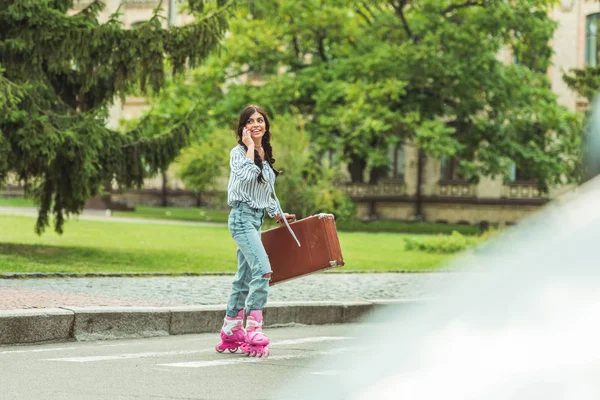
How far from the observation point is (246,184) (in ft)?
27.7

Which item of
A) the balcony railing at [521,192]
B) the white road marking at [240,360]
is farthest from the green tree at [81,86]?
the balcony railing at [521,192]

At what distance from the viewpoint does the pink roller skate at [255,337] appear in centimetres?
836

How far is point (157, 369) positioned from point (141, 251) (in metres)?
12.7

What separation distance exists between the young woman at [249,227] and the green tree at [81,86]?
25.0 ft

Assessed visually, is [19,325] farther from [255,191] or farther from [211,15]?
[211,15]

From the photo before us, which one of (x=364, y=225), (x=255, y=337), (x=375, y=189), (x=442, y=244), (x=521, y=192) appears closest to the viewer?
(x=255, y=337)

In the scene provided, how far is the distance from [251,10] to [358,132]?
6.66 meters

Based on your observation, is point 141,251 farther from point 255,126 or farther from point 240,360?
point 240,360

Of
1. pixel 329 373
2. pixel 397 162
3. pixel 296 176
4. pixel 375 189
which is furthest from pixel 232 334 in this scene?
pixel 397 162

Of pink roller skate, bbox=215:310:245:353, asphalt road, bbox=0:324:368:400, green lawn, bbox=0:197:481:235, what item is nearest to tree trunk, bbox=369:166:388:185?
green lawn, bbox=0:197:481:235

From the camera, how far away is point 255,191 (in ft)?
27.8

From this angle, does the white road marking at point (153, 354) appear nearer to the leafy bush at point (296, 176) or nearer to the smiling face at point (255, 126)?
the smiling face at point (255, 126)

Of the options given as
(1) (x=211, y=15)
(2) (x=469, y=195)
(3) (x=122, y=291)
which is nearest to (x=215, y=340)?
(3) (x=122, y=291)

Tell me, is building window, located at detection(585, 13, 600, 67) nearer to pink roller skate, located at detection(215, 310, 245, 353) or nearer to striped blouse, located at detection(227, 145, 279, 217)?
striped blouse, located at detection(227, 145, 279, 217)
